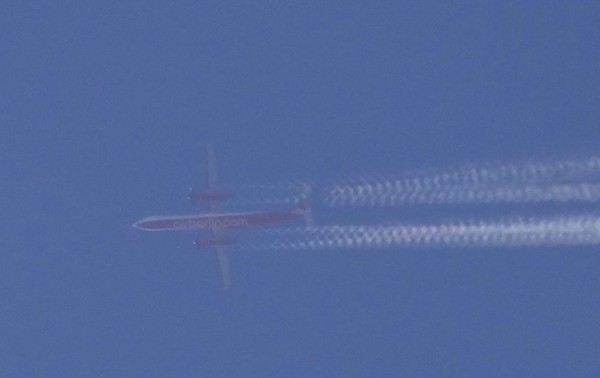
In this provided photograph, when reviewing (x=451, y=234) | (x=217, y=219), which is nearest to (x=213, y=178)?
(x=217, y=219)

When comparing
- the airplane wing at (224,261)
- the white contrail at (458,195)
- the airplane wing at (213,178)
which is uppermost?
the airplane wing at (213,178)

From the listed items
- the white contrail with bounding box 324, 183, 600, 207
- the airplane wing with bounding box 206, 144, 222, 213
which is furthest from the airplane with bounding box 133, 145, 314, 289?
the white contrail with bounding box 324, 183, 600, 207

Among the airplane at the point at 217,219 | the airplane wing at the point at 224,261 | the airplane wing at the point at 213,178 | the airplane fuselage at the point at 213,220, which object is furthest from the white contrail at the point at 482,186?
the airplane wing at the point at 224,261

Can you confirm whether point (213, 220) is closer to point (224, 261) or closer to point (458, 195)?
point (224, 261)

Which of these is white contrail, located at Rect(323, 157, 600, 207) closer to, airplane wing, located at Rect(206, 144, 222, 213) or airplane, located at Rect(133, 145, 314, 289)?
airplane, located at Rect(133, 145, 314, 289)

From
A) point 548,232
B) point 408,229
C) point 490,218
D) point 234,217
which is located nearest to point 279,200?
point 234,217

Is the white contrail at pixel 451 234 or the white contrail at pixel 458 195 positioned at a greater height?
the white contrail at pixel 458 195

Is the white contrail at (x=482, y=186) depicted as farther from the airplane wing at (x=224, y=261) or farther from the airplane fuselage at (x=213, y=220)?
the airplane wing at (x=224, y=261)
